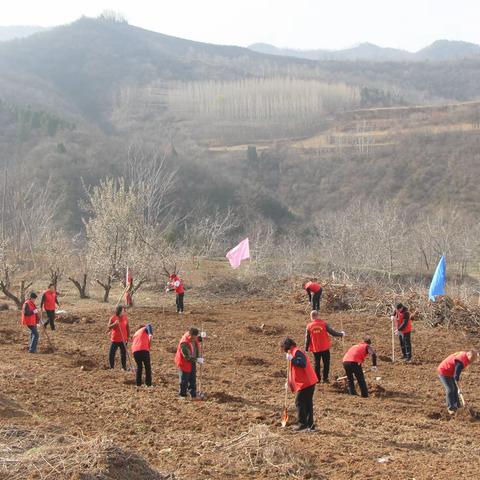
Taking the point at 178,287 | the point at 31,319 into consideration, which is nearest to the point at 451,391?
the point at 31,319

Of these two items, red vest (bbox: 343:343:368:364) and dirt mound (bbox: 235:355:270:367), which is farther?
dirt mound (bbox: 235:355:270:367)

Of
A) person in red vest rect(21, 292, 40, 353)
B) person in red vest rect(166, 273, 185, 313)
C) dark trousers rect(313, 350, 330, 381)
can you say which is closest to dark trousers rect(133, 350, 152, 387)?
dark trousers rect(313, 350, 330, 381)

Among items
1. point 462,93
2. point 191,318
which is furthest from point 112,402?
point 462,93

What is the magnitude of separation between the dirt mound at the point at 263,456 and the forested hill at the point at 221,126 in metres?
49.8

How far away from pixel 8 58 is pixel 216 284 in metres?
147

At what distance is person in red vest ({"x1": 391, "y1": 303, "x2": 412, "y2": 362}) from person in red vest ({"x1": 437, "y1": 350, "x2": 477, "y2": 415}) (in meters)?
4.05

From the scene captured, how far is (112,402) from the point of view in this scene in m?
11.1

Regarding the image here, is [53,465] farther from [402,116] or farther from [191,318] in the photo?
[402,116]

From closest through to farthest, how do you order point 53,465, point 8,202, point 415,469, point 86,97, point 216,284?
point 53,465 < point 415,469 < point 216,284 < point 8,202 < point 86,97

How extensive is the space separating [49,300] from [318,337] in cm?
820

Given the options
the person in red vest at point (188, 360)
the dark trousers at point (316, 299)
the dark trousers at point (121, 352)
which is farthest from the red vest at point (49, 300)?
the dark trousers at point (316, 299)

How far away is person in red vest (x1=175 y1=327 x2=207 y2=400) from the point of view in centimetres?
1129

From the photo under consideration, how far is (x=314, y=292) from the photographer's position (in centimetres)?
2097

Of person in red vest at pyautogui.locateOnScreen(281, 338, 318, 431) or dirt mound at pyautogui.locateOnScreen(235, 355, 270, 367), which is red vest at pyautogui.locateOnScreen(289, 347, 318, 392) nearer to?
person in red vest at pyautogui.locateOnScreen(281, 338, 318, 431)
